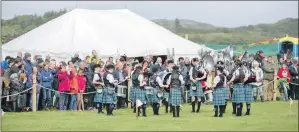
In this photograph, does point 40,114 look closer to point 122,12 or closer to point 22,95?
point 22,95

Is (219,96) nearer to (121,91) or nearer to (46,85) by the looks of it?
(121,91)

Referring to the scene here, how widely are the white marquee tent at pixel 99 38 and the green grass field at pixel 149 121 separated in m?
6.69

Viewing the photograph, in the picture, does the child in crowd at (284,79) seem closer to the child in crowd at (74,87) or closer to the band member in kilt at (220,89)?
the band member in kilt at (220,89)

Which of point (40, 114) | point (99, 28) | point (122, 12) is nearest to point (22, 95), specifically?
point (40, 114)

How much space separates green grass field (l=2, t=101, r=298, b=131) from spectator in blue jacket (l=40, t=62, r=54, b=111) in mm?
799

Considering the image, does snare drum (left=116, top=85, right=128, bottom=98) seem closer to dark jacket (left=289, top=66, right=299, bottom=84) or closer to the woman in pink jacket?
the woman in pink jacket

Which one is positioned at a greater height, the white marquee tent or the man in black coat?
the white marquee tent

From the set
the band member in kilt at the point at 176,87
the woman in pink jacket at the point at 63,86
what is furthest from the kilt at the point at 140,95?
the woman in pink jacket at the point at 63,86

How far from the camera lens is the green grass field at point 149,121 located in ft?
47.1

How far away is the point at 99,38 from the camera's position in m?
26.3

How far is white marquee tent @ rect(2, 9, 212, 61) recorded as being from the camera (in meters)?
24.9

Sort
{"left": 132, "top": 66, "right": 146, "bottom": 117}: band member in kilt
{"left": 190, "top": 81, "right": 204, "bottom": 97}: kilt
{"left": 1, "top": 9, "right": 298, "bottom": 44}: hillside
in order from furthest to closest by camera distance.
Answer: {"left": 1, "top": 9, "right": 298, "bottom": 44}: hillside, {"left": 190, "top": 81, "right": 204, "bottom": 97}: kilt, {"left": 132, "top": 66, "right": 146, "bottom": 117}: band member in kilt

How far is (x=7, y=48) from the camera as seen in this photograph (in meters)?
24.9

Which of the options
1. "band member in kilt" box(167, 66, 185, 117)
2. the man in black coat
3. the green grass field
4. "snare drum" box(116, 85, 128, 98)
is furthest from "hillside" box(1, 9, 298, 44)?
"band member in kilt" box(167, 66, 185, 117)
